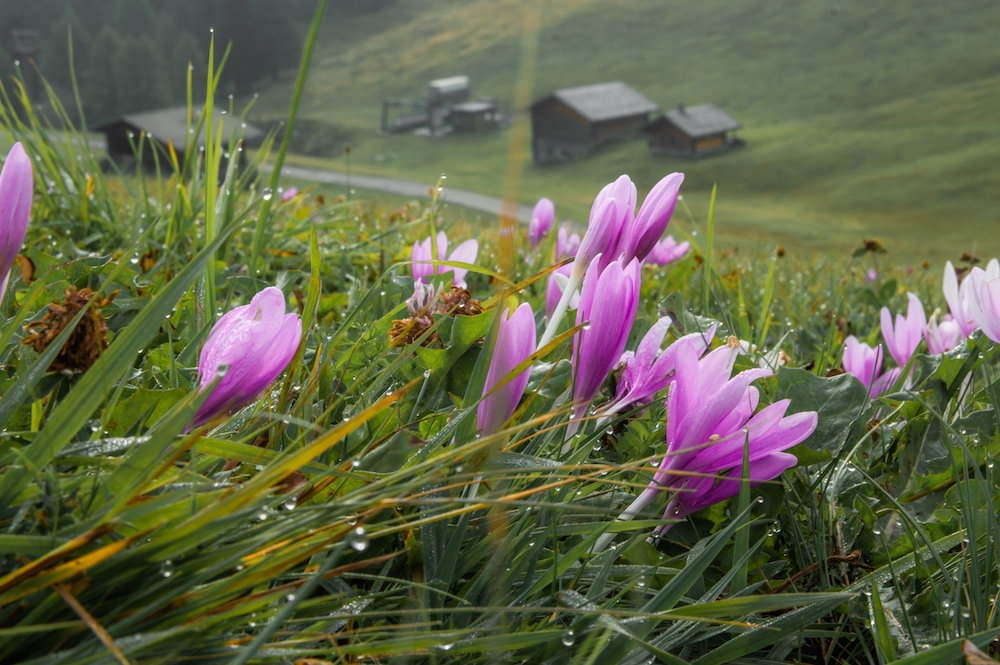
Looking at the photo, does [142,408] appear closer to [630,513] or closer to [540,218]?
[630,513]

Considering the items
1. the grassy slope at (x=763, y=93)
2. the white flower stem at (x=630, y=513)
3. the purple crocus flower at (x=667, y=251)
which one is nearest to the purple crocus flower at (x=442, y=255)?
the white flower stem at (x=630, y=513)

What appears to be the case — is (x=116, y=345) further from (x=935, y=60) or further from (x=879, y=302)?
(x=935, y=60)

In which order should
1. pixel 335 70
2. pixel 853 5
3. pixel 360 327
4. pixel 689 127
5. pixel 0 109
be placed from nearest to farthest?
pixel 360 327
pixel 0 109
pixel 689 127
pixel 853 5
pixel 335 70

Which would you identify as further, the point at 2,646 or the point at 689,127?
A: the point at 689,127

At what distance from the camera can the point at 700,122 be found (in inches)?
2201

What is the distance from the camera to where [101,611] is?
0.60 m

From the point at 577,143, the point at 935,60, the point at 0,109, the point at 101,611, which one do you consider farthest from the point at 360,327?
the point at 935,60

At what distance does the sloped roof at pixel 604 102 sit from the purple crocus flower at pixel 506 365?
200ft

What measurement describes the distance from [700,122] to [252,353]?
60133 mm

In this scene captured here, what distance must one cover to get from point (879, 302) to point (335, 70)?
358 ft

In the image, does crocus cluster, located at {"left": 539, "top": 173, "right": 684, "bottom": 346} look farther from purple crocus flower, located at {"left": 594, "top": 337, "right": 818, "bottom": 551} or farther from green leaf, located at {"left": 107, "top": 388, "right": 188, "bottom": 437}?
green leaf, located at {"left": 107, "top": 388, "right": 188, "bottom": 437}

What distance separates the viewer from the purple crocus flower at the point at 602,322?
840mm

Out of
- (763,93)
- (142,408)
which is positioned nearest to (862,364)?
(142,408)

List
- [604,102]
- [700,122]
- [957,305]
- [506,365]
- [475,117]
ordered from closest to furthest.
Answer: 1. [506,365]
2. [957,305]
3. [700,122]
4. [604,102]
5. [475,117]
